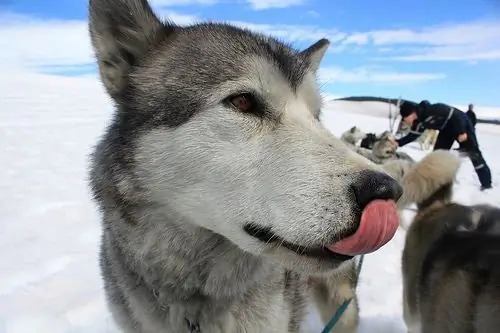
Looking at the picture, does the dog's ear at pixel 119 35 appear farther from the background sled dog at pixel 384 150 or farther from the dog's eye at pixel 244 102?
the background sled dog at pixel 384 150

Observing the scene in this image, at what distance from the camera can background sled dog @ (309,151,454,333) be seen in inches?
136

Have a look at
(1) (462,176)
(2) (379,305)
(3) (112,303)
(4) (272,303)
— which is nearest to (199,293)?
(4) (272,303)

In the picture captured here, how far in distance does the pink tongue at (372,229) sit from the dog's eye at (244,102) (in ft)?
1.98

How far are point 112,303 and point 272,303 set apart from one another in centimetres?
75

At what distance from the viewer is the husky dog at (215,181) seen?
165cm

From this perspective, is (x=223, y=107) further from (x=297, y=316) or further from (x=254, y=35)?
(x=297, y=316)

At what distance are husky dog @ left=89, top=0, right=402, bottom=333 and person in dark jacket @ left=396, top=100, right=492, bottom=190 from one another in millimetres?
8988

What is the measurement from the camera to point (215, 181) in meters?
1.84

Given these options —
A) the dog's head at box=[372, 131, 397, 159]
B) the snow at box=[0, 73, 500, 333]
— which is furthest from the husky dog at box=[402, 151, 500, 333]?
the dog's head at box=[372, 131, 397, 159]

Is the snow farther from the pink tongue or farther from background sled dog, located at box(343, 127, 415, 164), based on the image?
background sled dog, located at box(343, 127, 415, 164)

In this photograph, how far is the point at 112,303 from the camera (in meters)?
2.38

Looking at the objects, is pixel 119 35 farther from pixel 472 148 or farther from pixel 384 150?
pixel 472 148

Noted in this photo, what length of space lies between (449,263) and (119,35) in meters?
2.25

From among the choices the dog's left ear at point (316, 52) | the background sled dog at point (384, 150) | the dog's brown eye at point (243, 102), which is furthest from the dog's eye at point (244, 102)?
the background sled dog at point (384, 150)
